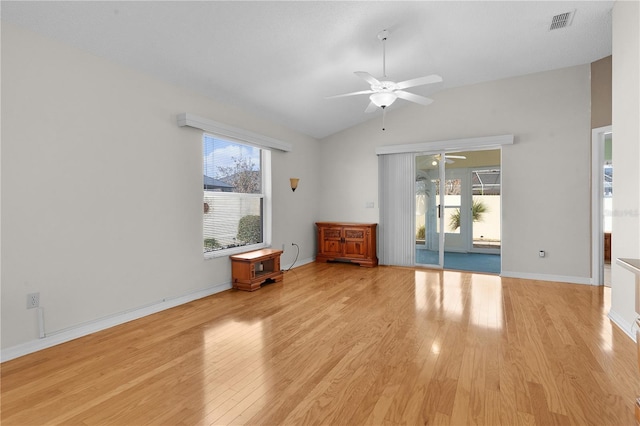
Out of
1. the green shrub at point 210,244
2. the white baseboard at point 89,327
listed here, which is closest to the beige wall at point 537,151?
the green shrub at point 210,244

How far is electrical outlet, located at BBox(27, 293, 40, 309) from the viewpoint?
2.54m

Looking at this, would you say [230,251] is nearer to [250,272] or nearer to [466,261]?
[250,272]

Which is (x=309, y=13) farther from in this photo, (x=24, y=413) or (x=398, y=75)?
(x=24, y=413)

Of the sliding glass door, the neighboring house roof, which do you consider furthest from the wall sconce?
the sliding glass door

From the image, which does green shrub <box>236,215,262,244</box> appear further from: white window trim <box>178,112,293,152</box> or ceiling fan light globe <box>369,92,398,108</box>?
ceiling fan light globe <box>369,92,398,108</box>

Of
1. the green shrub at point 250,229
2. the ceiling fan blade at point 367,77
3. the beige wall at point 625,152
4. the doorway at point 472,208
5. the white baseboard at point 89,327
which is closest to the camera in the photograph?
the white baseboard at point 89,327

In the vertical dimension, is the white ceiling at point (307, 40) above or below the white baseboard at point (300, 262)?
above

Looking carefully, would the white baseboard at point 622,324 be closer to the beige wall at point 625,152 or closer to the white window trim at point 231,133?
the beige wall at point 625,152

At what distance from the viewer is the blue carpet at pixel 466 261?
5879 millimetres

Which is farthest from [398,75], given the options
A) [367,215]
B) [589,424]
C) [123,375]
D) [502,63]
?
[123,375]

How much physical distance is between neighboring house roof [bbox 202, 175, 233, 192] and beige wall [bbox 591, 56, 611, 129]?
209 inches

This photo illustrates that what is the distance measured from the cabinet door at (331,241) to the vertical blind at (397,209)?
2.63ft

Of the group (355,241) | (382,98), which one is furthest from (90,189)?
(355,241)

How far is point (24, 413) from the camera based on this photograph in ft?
5.87
